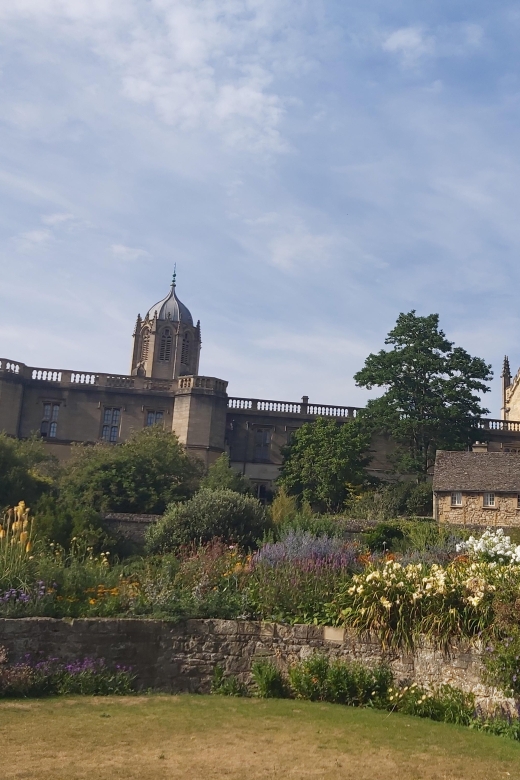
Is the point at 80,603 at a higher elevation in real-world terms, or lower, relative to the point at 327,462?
lower

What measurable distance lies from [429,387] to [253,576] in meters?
32.8

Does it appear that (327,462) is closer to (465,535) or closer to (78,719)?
(465,535)

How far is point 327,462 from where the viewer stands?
41.0 metres

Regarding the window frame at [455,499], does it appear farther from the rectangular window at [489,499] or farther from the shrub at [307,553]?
the shrub at [307,553]

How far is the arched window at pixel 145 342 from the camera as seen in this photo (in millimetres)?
68750

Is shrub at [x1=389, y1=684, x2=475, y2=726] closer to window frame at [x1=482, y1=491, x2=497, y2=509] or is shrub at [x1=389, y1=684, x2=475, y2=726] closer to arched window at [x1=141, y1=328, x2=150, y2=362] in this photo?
window frame at [x1=482, y1=491, x2=497, y2=509]

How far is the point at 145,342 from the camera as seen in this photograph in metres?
69.3

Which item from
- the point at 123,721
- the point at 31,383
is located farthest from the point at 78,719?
the point at 31,383

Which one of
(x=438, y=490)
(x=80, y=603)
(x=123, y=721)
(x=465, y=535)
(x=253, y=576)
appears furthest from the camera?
(x=438, y=490)

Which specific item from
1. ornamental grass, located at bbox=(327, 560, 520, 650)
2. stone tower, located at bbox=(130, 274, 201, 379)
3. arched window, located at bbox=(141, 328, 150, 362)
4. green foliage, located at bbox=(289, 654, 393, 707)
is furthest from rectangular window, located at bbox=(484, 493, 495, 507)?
arched window, located at bbox=(141, 328, 150, 362)

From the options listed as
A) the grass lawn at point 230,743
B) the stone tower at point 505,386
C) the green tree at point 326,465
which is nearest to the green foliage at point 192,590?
the grass lawn at point 230,743

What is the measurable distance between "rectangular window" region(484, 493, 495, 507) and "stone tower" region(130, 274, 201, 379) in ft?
122

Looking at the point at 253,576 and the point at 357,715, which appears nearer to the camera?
the point at 357,715

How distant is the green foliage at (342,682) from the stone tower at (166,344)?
56442 millimetres
